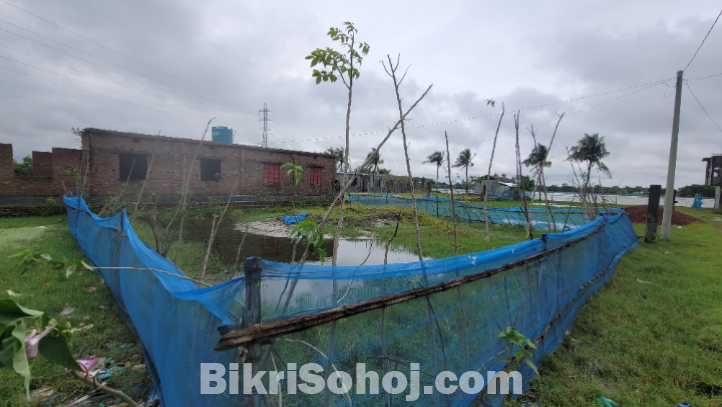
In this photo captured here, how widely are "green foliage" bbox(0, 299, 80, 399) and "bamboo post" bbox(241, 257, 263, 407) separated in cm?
52

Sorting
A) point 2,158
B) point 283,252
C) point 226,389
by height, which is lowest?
point 283,252

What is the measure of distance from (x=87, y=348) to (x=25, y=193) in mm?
13950

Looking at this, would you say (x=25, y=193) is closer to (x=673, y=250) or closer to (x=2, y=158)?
(x=2, y=158)

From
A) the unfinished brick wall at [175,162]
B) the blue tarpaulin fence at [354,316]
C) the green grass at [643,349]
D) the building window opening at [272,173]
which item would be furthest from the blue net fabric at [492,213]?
the blue tarpaulin fence at [354,316]

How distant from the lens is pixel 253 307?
1.18 meters

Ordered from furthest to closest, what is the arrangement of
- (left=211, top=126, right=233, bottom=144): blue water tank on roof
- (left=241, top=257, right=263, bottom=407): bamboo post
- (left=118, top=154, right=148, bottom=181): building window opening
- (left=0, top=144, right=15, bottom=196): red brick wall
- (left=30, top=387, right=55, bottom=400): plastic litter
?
1. (left=211, top=126, right=233, bottom=144): blue water tank on roof
2. (left=118, top=154, right=148, bottom=181): building window opening
3. (left=0, top=144, right=15, bottom=196): red brick wall
4. (left=30, top=387, right=55, bottom=400): plastic litter
5. (left=241, top=257, right=263, bottom=407): bamboo post

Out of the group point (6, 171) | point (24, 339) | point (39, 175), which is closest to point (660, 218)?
point (24, 339)

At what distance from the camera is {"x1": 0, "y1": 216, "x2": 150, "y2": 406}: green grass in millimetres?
2275

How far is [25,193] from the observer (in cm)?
1184

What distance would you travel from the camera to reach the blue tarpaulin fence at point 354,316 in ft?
4.35

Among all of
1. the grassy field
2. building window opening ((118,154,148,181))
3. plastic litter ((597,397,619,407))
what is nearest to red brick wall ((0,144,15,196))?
building window opening ((118,154,148,181))

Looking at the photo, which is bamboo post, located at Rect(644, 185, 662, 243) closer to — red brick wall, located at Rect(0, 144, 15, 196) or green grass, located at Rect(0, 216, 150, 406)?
green grass, located at Rect(0, 216, 150, 406)

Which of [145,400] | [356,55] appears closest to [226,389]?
[145,400]

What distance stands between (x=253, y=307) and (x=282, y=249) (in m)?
6.56
